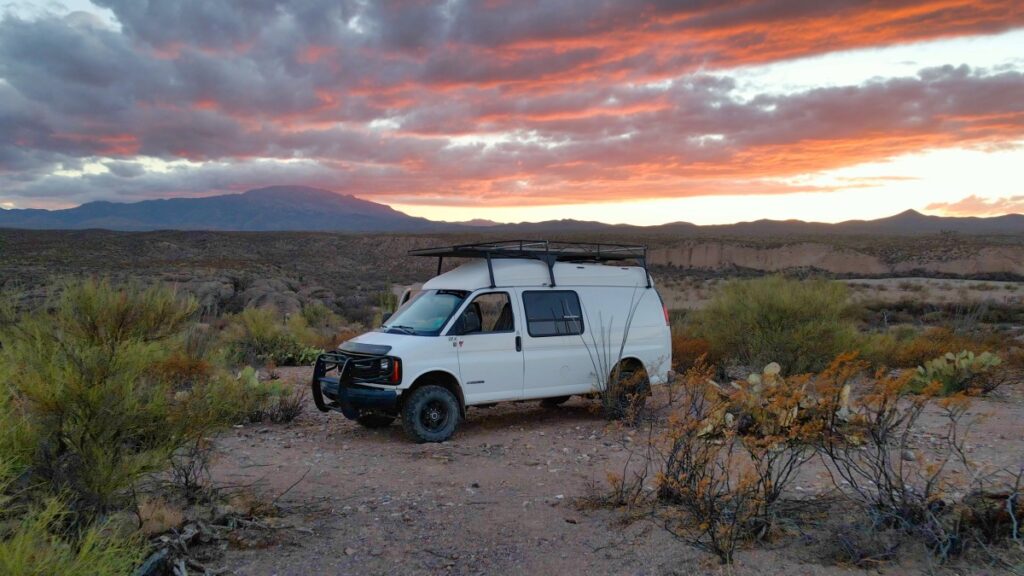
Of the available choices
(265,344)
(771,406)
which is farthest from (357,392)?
(265,344)

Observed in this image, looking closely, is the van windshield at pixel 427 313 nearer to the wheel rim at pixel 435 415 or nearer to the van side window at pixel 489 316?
the van side window at pixel 489 316

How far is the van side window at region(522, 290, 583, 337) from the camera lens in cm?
952

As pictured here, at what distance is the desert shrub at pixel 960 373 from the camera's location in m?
11.4

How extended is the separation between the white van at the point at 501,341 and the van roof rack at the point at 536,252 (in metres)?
0.02

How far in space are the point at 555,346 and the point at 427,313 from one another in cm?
175

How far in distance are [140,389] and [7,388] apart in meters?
0.92

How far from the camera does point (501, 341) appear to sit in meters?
9.24

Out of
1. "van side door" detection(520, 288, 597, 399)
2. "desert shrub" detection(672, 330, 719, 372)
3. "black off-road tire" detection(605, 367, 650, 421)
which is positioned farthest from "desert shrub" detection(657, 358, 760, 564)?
"desert shrub" detection(672, 330, 719, 372)

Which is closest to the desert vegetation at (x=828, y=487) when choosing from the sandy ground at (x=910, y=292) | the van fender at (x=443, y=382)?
the van fender at (x=443, y=382)

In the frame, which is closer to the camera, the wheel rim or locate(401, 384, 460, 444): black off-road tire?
locate(401, 384, 460, 444): black off-road tire

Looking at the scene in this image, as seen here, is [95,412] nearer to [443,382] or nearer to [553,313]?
[443,382]

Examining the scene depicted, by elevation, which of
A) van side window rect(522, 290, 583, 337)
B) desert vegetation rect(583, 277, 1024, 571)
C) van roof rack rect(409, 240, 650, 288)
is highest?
van roof rack rect(409, 240, 650, 288)

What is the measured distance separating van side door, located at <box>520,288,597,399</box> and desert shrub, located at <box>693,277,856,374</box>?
16.2 feet

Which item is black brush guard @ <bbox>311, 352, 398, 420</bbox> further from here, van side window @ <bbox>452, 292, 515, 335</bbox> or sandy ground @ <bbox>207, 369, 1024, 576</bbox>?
van side window @ <bbox>452, 292, 515, 335</bbox>
